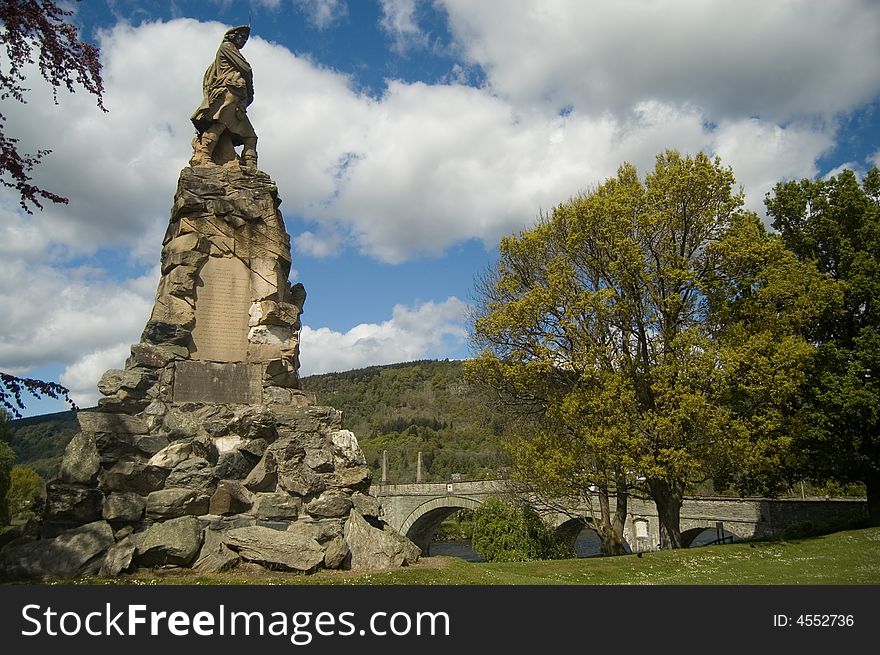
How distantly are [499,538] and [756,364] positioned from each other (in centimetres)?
1193

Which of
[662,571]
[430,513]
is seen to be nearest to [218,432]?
[662,571]

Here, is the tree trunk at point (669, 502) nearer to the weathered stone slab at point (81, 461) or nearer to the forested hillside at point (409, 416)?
the weathered stone slab at point (81, 461)

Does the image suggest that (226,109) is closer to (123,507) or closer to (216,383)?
(216,383)

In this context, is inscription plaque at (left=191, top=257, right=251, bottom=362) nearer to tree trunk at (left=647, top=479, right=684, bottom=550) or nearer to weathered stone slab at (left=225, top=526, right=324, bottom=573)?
weathered stone slab at (left=225, top=526, right=324, bottom=573)

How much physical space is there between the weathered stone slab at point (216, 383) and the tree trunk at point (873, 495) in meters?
18.6

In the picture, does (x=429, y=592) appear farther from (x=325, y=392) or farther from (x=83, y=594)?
(x=325, y=392)

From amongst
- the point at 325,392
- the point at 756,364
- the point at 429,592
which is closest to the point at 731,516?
the point at 756,364

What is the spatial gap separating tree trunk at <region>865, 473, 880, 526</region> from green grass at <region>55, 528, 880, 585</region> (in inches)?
105

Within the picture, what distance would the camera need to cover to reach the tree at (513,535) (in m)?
23.8

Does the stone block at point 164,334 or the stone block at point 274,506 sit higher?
the stone block at point 164,334

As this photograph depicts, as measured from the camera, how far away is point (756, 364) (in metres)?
15.6

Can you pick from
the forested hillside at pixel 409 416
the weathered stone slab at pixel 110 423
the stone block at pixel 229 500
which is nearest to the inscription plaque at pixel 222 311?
the weathered stone slab at pixel 110 423

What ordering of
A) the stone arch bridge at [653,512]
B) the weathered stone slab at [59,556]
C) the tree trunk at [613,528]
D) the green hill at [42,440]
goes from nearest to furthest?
the weathered stone slab at [59,556], the tree trunk at [613,528], the stone arch bridge at [653,512], the green hill at [42,440]

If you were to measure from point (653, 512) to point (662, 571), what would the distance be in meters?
21.7
